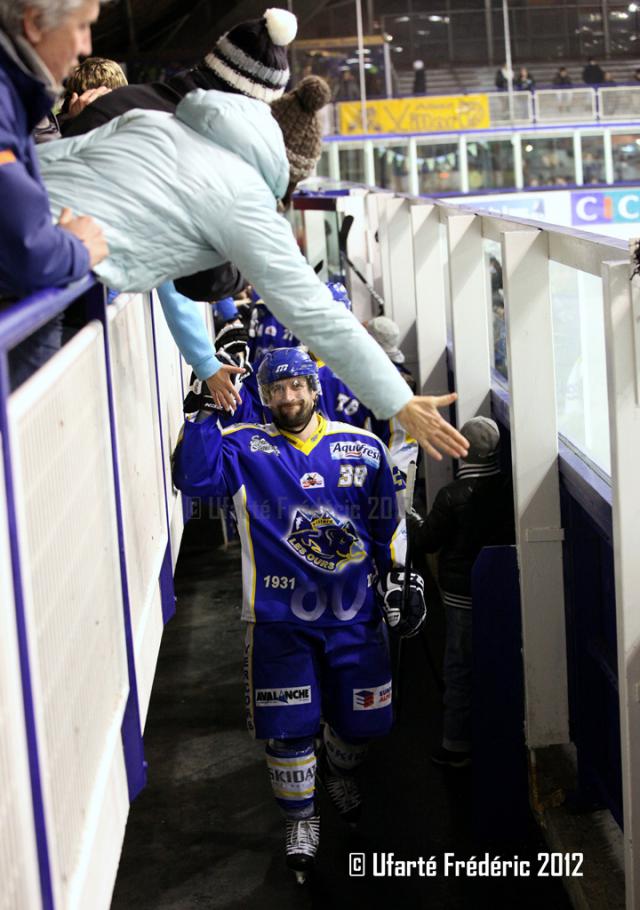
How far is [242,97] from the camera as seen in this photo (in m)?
2.66

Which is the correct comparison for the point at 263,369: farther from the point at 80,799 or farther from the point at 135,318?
the point at 80,799

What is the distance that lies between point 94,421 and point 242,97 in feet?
2.50

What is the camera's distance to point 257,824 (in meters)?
5.13

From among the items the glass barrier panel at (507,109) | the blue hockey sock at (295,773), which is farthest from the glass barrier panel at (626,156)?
the blue hockey sock at (295,773)

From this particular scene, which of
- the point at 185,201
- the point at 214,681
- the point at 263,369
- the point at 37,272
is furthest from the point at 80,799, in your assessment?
the point at 214,681

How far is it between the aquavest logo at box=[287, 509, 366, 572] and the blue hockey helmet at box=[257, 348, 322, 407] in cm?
48

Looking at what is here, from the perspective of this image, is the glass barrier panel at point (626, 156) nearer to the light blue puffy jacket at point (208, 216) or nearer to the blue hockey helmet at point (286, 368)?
the blue hockey helmet at point (286, 368)

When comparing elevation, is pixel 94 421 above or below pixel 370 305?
above

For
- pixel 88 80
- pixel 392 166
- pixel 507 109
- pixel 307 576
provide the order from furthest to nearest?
1. pixel 507 109
2. pixel 392 166
3. pixel 307 576
4. pixel 88 80

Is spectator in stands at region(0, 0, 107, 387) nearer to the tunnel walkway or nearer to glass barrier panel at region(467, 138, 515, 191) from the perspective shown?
the tunnel walkway

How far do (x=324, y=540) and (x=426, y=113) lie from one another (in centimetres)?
1898

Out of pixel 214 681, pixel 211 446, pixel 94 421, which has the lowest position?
pixel 214 681

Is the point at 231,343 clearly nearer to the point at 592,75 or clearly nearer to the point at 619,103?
the point at 619,103

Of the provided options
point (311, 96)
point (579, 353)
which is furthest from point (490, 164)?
point (311, 96)
